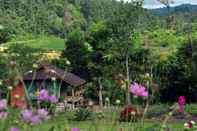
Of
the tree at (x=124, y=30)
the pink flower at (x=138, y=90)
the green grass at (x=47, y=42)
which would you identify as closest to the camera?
the pink flower at (x=138, y=90)

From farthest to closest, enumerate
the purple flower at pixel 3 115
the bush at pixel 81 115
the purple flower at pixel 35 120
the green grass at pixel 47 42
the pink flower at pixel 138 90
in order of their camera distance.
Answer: the green grass at pixel 47 42, the bush at pixel 81 115, the pink flower at pixel 138 90, the purple flower at pixel 3 115, the purple flower at pixel 35 120

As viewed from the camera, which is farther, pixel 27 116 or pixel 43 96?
pixel 43 96

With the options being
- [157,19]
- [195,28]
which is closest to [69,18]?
[195,28]

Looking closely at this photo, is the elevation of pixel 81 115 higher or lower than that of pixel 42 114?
lower

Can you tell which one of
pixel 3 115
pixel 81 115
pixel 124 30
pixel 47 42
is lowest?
pixel 47 42

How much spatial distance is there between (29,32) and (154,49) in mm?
37645

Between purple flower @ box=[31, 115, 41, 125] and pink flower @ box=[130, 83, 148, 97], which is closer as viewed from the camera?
purple flower @ box=[31, 115, 41, 125]

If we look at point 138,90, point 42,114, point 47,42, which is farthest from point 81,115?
point 47,42

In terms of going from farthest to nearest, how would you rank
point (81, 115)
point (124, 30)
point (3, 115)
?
point (124, 30), point (81, 115), point (3, 115)

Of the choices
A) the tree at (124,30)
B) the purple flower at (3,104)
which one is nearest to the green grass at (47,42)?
the tree at (124,30)

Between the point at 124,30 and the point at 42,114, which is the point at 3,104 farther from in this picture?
the point at 124,30

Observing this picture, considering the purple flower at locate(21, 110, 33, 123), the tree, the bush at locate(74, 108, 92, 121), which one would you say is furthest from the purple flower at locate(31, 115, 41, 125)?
the tree

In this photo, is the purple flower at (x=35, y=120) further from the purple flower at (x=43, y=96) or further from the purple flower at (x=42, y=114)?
the purple flower at (x=43, y=96)

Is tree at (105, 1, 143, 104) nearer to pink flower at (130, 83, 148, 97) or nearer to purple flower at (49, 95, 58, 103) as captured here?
pink flower at (130, 83, 148, 97)
